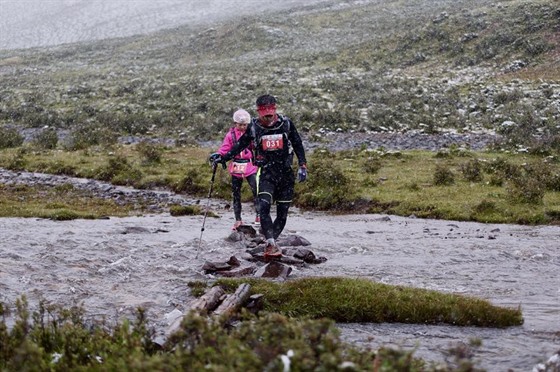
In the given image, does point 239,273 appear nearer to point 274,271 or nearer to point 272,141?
point 274,271

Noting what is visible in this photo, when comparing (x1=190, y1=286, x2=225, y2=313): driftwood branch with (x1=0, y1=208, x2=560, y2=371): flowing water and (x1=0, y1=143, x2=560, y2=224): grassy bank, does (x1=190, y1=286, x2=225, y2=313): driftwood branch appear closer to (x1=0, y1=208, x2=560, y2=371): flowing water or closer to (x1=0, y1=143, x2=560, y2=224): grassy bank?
(x1=0, y1=208, x2=560, y2=371): flowing water

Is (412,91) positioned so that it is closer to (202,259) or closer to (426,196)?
(426,196)

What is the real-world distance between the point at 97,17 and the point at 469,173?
13166 centimetres

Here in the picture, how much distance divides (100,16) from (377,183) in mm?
130536

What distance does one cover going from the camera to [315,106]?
42031mm

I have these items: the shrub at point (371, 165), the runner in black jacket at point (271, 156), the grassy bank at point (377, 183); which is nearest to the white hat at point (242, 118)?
the runner in black jacket at point (271, 156)

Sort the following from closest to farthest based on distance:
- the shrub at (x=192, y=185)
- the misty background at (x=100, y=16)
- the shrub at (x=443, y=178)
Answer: the shrub at (x=443, y=178) → the shrub at (x=192, y=185) → the misty background at (x=100, y=16)

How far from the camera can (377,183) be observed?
22219 millimetres

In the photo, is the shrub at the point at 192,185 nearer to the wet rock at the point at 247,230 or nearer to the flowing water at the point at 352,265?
the flowing water at the point at 352,265

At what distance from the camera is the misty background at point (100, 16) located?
125500 millimetres

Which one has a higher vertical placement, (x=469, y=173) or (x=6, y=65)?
(x=6, y=65)

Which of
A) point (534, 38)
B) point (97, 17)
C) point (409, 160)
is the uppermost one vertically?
point (97, 17)

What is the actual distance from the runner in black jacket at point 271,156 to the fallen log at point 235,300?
251 cm

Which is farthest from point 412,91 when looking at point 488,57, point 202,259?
point 202,259
